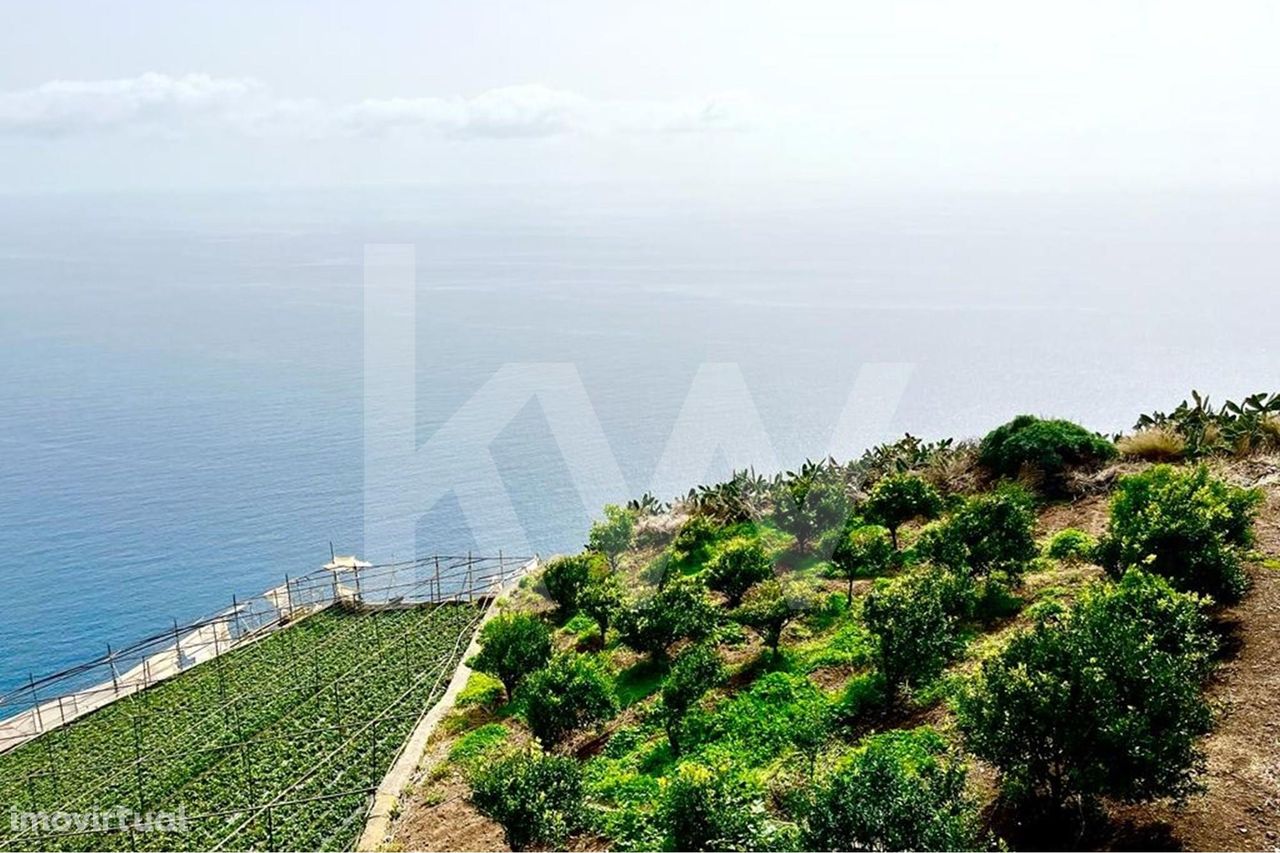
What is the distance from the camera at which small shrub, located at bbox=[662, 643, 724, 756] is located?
1426cm

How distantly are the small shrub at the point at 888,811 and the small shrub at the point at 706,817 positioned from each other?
1.07 meters

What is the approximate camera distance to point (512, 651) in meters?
18.0

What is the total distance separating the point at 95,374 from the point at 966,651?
323 feet

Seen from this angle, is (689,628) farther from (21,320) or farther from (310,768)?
(21,320)

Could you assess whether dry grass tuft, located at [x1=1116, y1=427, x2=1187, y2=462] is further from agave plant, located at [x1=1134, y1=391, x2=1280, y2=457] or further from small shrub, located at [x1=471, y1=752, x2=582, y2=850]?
small shrub, located at [x1=471, y1=752, x2=582, y2=850]

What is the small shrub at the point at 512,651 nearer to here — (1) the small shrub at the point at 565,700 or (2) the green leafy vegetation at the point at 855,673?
(2) the green leafy vegetation at the point at 855,673

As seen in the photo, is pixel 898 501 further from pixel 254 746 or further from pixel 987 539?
pixel 254 746

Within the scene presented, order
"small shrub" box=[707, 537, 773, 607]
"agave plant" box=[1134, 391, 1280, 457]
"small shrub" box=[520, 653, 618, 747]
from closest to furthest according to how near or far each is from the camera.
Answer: "small shrub" box=[520, 653, 618, 747], "small shrub" box=[707, 537, 773, 607], "agave plant" box=[1134, 391, 1280, 457]

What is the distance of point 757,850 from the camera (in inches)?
354

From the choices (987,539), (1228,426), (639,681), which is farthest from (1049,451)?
(639,681)

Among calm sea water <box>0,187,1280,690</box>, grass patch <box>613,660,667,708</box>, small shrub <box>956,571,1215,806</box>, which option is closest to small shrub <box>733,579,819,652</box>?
grass patch <box>613,660,667,708</box>

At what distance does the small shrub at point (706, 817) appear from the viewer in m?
9.20

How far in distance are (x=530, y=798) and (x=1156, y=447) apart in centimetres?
1703

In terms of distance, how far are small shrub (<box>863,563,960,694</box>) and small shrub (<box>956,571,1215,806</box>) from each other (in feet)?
10.8
